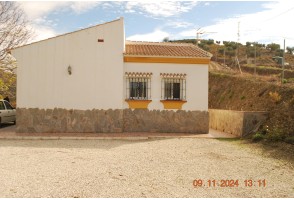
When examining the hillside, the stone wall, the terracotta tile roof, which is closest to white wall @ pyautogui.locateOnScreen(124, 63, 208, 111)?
the stone wall

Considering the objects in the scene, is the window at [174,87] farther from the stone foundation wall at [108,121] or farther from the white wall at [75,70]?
the white wall at [75,70]

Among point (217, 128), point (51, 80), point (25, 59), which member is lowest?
point (217, 128)

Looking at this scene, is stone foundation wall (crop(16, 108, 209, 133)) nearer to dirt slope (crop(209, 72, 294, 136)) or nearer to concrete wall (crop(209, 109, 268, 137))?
concrete wall (crop(209, 109, 268, 137))

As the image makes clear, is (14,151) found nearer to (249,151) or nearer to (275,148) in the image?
(249,151)

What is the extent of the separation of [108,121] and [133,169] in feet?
20.9

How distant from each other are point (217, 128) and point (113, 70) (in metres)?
6.94

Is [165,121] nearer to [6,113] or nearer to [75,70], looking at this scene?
[75,70]

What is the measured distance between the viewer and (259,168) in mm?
7090

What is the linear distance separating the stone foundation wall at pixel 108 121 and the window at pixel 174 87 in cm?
75

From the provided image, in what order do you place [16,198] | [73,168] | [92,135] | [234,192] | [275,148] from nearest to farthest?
[16,198] < [234,192] < [73,168] < [275,148] < [92,135]

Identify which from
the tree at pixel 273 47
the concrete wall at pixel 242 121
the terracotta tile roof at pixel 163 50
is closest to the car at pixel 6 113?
the terracotta tile roof at pixel 163 50

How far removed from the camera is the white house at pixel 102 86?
12805 mm

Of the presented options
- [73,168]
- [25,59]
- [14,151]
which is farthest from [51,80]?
[73,168]

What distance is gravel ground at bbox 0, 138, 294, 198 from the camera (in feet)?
17.2
